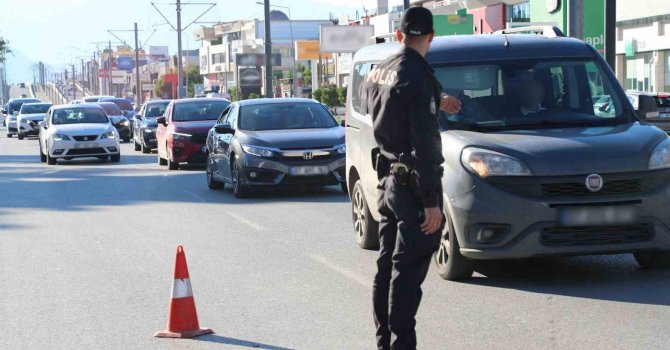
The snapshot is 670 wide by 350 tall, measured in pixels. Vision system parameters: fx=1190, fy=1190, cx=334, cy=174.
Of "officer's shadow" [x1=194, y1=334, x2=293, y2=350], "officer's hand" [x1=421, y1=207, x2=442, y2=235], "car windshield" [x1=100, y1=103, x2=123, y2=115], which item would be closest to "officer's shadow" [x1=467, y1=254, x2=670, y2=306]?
"officer's shadow" [x1=194, y1=334, x2=293, y2=350]

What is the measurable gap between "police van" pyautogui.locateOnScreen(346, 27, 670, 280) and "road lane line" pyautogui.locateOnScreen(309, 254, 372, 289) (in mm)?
607

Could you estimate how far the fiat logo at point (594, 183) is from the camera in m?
8.79

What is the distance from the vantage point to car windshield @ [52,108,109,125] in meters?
30.6

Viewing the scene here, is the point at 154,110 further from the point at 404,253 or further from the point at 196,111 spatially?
the point at 404,253

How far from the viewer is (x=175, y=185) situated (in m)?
21.0

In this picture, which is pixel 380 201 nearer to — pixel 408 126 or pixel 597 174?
pixel 408 126

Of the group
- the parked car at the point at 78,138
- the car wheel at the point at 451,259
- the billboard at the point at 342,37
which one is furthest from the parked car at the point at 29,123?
the car wheel at the point at 451,259

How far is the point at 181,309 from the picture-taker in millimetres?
7496

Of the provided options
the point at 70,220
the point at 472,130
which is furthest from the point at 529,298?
the point at 70,220

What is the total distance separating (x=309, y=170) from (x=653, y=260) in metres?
8.23

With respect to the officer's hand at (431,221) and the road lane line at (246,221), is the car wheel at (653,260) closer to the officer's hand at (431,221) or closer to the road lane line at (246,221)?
the officer's hand at (431,221)

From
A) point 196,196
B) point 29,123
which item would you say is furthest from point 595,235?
point 29,123

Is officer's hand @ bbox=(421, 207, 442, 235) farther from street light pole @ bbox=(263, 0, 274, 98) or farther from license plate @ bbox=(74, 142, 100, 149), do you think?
street light pole @ bbox=(263, 0, 274, 98)

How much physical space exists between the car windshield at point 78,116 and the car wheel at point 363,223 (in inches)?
796
